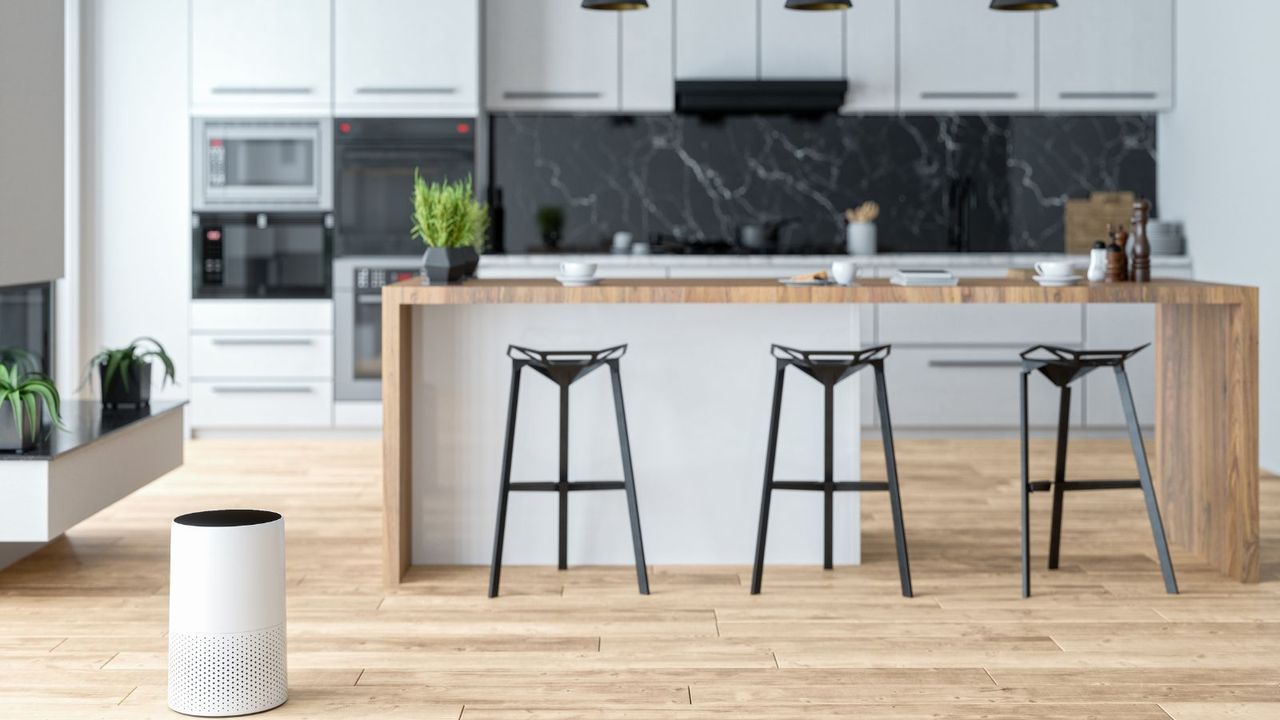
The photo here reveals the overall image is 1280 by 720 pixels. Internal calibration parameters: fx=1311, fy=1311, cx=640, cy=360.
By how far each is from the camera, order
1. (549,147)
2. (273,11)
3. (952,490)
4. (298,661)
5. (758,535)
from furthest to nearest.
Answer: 1. (549,147)
2. (273,11)
3. (952,490)
4. (758,535)
5. (298,661)

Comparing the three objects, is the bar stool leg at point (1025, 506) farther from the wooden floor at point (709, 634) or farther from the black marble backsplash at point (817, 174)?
the black marble backsplash at point (817, 174)

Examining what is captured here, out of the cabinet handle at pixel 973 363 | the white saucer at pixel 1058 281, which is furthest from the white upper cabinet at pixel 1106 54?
the white saucer at pixel 1058 281

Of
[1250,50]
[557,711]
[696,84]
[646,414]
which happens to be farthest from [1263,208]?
[557,711]

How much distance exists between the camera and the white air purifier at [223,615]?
105 inches

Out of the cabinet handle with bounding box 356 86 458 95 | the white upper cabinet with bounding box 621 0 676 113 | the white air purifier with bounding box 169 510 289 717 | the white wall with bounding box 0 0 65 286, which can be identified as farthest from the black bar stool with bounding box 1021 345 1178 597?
the cabinet handle with bounding box 356 86 458 95

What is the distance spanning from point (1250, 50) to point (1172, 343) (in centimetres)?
223

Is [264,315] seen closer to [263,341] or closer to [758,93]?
[263,341]

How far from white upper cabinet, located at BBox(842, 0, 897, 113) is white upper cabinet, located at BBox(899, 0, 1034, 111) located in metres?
0.06

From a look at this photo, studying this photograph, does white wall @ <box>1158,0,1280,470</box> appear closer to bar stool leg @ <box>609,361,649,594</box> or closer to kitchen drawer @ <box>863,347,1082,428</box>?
kitchen drawer @ <box>863,347,1082,428</box>

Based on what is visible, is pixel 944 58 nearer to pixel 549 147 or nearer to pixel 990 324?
pixel 990 324

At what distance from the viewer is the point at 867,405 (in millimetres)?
6578

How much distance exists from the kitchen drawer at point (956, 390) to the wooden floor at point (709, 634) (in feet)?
6.12

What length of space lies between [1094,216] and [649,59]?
250 centimetres

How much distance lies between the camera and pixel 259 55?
6.51 metres
